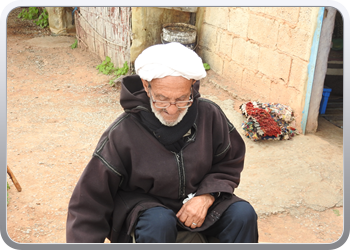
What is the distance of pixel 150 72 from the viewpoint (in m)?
1.68

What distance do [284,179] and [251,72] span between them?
6.59 ft

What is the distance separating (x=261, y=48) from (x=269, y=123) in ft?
3.94

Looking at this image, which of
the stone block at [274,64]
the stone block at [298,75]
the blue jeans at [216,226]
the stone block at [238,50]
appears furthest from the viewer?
the stone block at [238,50]

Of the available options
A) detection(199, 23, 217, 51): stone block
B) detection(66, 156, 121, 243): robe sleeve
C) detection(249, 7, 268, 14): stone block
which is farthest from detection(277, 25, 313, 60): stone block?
detection(66, 156, 121, 243): robe sleeve

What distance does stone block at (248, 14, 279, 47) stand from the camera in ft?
15.1

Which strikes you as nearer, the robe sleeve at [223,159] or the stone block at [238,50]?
the robe sleeve at [223,159]

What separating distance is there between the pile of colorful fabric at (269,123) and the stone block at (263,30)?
88 cm

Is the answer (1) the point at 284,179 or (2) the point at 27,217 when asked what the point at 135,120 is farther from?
(1) the point at 284,179

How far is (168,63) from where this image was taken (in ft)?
5.43

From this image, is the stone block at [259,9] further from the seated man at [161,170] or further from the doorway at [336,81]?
the seated man at [161,170]

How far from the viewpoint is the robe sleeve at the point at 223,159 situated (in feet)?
6.11

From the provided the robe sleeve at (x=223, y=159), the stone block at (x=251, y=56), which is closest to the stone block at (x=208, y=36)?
the stone block at (x=251, y=56)

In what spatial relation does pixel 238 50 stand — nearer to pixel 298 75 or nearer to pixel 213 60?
pixel 213 60

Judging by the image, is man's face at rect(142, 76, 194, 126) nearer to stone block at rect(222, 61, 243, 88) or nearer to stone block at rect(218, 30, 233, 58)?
stone block at rect(222, 61, 243, 88)
